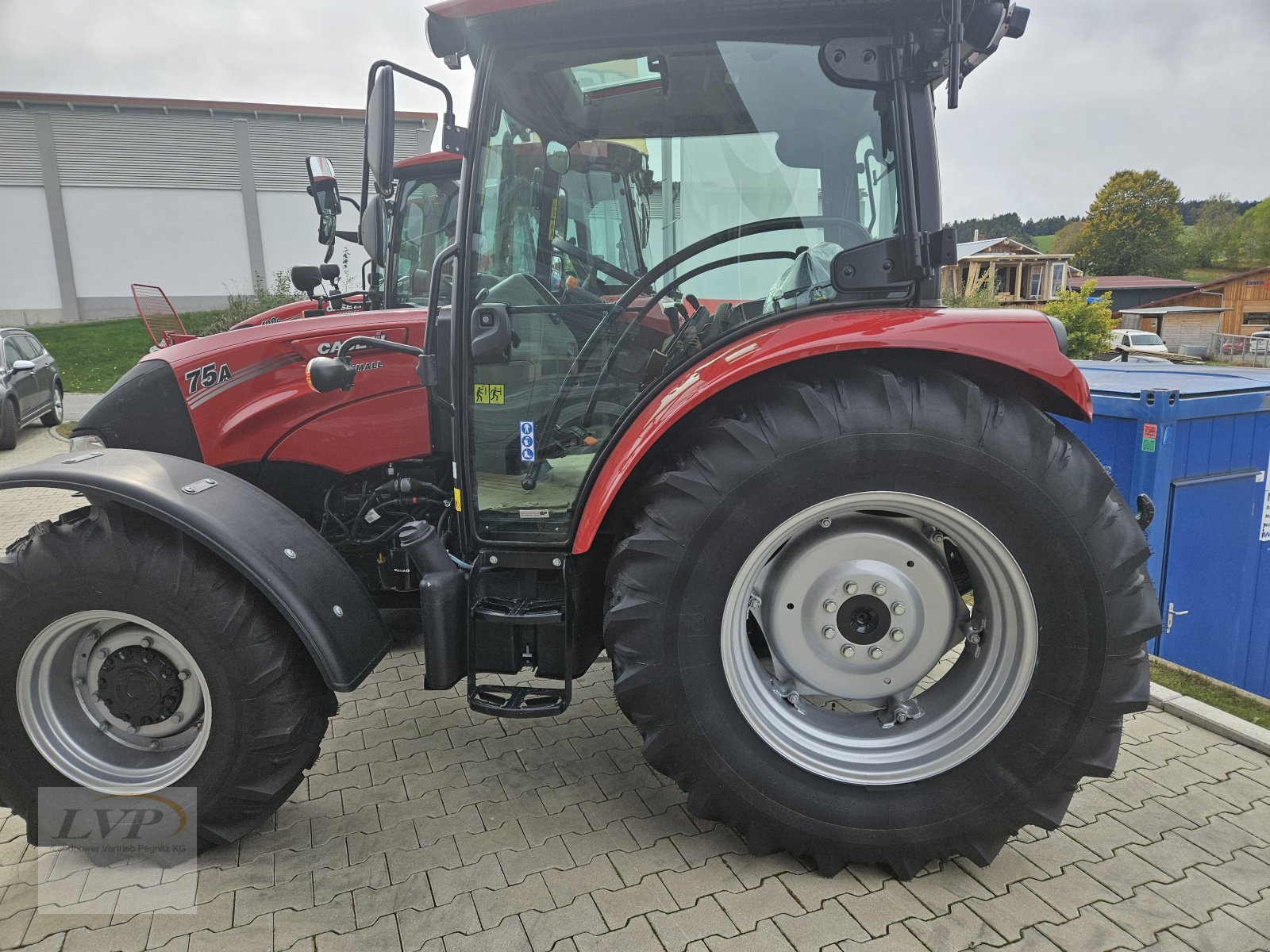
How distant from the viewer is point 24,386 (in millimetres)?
10602

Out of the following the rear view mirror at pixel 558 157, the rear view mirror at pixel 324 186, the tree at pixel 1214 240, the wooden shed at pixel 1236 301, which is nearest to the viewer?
the rear view mirror at pixel 558 157

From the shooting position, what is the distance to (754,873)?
7.48 ft

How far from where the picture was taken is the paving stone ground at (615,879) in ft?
6.74

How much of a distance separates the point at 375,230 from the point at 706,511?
68.9 inches

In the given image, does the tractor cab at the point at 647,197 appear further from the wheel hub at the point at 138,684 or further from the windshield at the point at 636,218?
the wheel hub at the point at 138,684

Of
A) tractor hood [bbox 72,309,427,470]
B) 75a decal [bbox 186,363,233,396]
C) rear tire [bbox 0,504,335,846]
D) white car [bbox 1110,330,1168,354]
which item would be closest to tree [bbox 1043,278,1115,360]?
white car [bbox 1110,330,1168,354]

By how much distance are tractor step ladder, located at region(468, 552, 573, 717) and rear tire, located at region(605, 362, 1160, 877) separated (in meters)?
0.27

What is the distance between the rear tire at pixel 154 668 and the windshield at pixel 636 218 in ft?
2.53

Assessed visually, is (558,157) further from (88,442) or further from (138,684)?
(88,442)

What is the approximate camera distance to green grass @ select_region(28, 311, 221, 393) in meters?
17.8

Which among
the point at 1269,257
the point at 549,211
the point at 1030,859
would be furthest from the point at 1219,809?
the point at 1269,257

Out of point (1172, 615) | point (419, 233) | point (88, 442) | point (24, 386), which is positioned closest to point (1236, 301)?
point (1172, 615)

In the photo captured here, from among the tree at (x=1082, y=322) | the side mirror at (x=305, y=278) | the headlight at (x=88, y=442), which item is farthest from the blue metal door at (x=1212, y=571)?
the tree at (x=1082, y=322)
